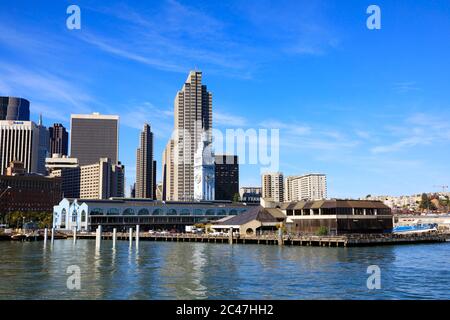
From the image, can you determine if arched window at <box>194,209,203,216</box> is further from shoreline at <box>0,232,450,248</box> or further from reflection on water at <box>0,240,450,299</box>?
reflection on water at <box>0,240,450,299</box>

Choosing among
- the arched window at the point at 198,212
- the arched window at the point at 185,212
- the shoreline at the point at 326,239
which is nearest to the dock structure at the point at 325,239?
the shoreline at the point at 326,239

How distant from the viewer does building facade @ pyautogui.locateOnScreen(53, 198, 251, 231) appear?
178125mm

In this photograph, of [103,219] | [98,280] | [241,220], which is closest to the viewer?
[98,280]

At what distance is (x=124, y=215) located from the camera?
183750 mm

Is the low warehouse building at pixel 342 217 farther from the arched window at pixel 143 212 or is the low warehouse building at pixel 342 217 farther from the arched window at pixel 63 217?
the arched window at pixel 63 217

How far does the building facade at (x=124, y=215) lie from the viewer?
178125 millimetres

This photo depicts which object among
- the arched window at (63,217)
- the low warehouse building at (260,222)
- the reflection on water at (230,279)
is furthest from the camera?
the arched window at (63,217)

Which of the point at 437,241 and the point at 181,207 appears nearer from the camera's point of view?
the point at 437,241

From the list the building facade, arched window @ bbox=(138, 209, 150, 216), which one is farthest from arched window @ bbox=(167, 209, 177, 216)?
arched window @ bbox=(138, 209, 150, 216)
